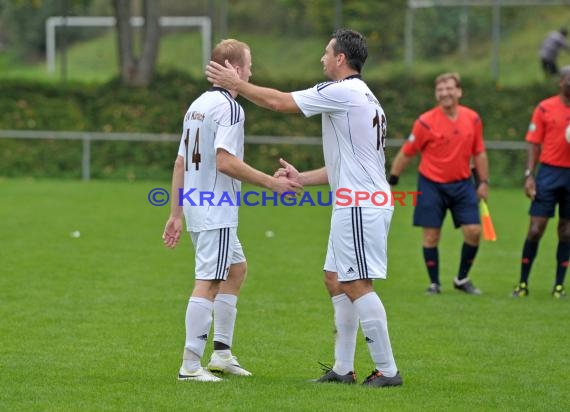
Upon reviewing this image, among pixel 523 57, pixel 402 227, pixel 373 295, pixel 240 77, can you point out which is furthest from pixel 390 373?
pixel 523 57

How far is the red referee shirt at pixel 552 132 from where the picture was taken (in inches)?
427

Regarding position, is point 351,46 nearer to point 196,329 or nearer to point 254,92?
point 254,92

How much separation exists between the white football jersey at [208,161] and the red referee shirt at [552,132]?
4.88 metres

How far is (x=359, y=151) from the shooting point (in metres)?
6.66

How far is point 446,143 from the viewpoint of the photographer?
11203 millimetres

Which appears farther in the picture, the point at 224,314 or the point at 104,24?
the point at 104,24

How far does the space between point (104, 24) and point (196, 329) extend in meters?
29.9

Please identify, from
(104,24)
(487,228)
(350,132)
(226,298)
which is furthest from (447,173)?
(104,24)

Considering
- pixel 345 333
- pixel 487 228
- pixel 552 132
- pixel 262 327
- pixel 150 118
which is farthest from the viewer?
pixel 150 118

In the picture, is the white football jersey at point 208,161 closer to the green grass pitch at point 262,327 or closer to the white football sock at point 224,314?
the white football sock at point 224,314

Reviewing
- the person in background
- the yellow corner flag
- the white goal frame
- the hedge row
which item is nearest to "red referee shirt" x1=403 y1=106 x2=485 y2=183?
the person in background

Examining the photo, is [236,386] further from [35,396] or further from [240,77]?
[240,77]

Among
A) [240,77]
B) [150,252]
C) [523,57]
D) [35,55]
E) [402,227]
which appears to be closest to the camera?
[240,77]

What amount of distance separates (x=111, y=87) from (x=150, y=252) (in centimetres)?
1432
